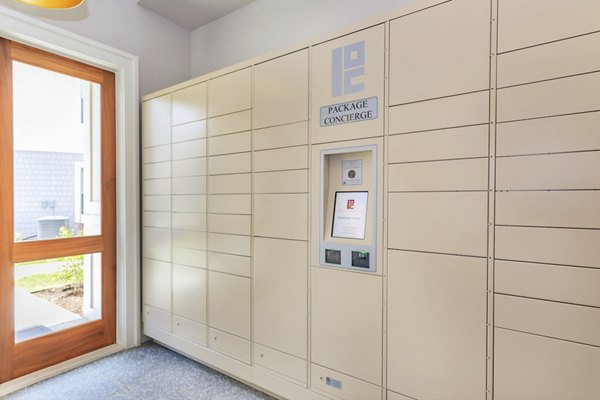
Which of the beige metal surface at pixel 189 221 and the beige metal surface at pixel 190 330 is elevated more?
the beige metal surface at pixel 189 221

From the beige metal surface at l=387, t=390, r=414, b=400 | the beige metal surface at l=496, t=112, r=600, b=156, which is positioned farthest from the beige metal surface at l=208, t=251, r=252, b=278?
the beige metal surface at l=496, t=112, r=600, b=156

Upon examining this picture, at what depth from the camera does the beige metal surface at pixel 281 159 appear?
2.06 metres

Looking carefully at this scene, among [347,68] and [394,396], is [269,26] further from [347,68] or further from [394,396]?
[394,396]

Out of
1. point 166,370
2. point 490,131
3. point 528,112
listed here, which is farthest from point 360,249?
point 166,370

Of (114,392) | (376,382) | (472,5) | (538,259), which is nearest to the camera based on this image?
(538,259)

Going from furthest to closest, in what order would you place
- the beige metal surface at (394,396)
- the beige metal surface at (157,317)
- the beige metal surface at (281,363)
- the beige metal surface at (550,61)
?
the beige metal surface at (157,317), the beige metal surface at (281,363), the beige metal surface at (394,396), the beige metal surface at (550,61)

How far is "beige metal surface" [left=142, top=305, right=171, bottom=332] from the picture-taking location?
2895 mm

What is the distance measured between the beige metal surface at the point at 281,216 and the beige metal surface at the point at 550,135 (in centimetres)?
113

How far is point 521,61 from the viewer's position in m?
1.37

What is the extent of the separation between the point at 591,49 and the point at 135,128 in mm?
3377

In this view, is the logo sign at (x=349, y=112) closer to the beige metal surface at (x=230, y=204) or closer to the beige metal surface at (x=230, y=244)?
the beige metal surface at (x=230, y=204)

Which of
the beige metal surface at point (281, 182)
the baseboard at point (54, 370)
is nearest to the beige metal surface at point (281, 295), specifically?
the beige metal surface at point (281, 182)

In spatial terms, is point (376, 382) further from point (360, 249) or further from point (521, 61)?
point (521, 61)

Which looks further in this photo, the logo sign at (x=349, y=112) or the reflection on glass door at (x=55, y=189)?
the reflection on glass door at (x=55, y=189)
